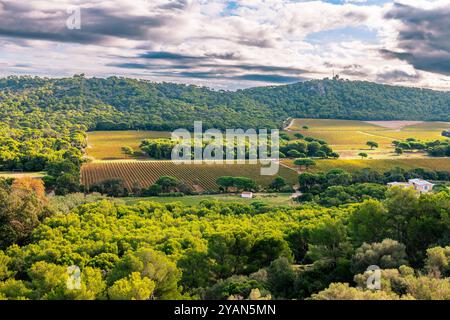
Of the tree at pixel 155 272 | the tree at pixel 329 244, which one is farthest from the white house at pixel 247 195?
the tree at pixel 155 272

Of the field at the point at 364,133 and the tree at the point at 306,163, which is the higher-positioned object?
the field at the point at 364,133

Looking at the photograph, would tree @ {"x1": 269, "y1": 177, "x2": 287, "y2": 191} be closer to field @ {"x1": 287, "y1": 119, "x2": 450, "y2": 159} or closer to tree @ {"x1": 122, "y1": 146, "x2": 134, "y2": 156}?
field @ {"x1": 287, "y1": 119, "x2": 450, "y2": 159}

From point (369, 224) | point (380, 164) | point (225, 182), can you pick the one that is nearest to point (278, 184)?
point (225, 182)

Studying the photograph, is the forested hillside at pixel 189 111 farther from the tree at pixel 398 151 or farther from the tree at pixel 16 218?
the tree at pixel 16 218

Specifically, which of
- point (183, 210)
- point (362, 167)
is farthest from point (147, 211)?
point (362, 167)

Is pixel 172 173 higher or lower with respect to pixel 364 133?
lower

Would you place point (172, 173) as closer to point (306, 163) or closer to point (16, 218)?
point (306, 163)
